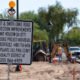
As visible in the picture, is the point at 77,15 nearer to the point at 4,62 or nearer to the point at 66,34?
the point at 66,34

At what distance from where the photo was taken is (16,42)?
29.4 feet

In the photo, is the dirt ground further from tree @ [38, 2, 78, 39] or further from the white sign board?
tree @ [38, 2, 78, 39]

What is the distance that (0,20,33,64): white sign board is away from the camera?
895 centimetres

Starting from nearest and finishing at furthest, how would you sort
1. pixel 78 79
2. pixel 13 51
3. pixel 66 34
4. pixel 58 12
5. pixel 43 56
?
pixel 13 51 → pixel 78 79 → pixel 43 56 → pixel 58 12 → pixel 66 34

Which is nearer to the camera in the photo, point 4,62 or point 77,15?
point 4,62

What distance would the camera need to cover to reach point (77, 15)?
230ft

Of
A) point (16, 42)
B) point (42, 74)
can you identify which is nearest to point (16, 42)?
point (16, 42)

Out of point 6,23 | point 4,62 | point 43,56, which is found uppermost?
point 6,23

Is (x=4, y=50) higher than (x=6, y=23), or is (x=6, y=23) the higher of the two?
(x=6, y=23)

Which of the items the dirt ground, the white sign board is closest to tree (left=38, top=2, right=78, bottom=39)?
the dirt ground

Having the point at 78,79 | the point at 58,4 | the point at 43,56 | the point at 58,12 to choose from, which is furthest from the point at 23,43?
the point at 58,4

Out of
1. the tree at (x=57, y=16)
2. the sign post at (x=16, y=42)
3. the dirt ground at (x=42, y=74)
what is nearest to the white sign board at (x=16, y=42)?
the sign post at (x=16, y=42)

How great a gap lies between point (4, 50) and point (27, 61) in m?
0.55

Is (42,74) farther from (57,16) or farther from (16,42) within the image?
(57,16)
